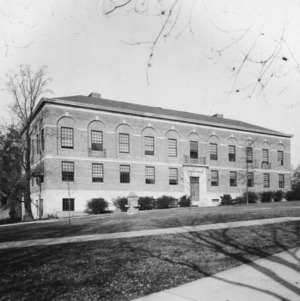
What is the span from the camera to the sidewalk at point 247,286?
211 inches

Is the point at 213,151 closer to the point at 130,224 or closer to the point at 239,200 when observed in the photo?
the point at 239,200

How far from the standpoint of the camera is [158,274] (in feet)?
22.0

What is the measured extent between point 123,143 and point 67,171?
629cm

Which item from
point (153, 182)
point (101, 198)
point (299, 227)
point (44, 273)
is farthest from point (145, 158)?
point (44, 273)

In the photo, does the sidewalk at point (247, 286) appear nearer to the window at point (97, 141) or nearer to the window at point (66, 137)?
the window at point (66, 137)

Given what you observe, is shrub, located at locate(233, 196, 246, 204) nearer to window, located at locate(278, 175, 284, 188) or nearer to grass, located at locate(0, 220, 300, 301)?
window, located at locate(278, 175, 284, 188)

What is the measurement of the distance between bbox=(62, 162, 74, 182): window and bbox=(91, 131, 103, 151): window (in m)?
2.76

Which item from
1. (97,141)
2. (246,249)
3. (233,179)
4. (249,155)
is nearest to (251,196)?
(233,179)

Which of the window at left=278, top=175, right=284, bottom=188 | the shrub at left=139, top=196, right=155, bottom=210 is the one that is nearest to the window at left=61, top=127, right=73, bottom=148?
the shrub at left=139, top=196, right=155, bottom=210

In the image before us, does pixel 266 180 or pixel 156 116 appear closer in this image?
pixel 156 116

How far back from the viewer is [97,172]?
110 ft

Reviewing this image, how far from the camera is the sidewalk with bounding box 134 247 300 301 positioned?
5.35 m

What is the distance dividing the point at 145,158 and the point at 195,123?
775 cm

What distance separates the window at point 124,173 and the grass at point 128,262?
23.9 metres
